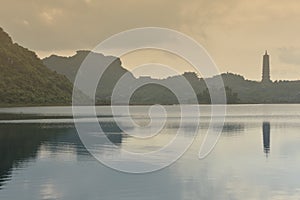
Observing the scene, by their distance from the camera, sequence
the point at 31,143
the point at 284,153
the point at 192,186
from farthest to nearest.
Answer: the point at 31,143 < the point at 284,153 < the point at 192,186

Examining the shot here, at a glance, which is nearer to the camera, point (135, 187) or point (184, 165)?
point (135, 187)

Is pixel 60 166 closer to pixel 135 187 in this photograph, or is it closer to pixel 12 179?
pixel 12 179

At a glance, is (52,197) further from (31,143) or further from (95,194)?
(31,143)

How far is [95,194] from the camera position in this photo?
4022 cm

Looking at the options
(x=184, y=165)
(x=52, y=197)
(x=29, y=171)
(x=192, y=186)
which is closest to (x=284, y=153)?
(x=184, y=165)

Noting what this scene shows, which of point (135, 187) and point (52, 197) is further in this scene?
point (135, 187)

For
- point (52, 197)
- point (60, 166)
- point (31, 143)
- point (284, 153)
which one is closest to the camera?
point (52, 197)

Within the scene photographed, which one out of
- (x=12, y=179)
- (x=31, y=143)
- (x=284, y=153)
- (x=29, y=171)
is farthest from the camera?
(x=31, y=143)

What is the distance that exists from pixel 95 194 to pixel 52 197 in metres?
3.39

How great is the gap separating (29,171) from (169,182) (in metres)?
15.1

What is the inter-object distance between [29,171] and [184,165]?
16657 mm

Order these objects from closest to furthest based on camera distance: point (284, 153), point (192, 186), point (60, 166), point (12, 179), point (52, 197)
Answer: point (52, 197) → point (192, 186) → point (12, 179) → point (60, 166) → point (284, 153)

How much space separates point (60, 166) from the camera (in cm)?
5606

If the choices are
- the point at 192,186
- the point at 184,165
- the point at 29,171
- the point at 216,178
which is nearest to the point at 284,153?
the point at 184,165
